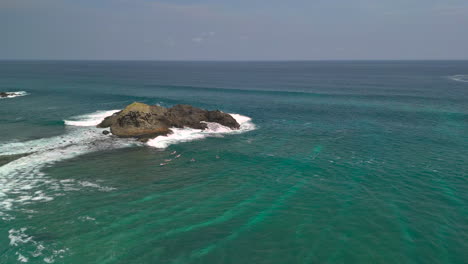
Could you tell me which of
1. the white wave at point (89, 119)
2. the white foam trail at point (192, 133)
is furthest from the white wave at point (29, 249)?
the white wave at point (89, 119)

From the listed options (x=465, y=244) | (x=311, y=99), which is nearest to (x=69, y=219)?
(x=465, y=244)

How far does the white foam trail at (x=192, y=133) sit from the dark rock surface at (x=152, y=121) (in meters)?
1.15

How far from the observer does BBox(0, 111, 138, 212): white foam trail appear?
30.8 m

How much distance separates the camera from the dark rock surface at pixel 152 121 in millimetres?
53250

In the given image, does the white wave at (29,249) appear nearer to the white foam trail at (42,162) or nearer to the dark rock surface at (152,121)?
the white foam trail at (42,162)

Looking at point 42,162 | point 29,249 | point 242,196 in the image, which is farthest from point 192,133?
point 29,249

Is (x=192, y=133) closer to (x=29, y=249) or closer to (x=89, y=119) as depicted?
(x=89, y=119)

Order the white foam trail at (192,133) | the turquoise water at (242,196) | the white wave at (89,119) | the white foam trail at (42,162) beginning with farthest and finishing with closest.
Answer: the white wave at (89,119) → the white foam trail at (192,133) → the white foam trail at (42,162) → the turquoise water at (242,196)

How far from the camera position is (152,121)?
5488 cm

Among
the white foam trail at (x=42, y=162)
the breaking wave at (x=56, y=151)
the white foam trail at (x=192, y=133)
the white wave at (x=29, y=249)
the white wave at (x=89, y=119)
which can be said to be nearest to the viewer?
the white wave at (x=29, y=249)

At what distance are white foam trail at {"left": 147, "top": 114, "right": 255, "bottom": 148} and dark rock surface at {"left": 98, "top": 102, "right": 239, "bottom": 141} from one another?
3.76 ft

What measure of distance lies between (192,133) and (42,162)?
23911 millimetres

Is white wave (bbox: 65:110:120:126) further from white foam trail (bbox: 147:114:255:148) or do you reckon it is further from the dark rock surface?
white foam trail (bbox: 147:114:255:148)

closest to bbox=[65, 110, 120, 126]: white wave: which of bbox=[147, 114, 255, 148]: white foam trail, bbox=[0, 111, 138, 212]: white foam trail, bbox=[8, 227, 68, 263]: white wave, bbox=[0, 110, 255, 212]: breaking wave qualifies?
bbox=[0, 110, 255, 212]: breaking wave
